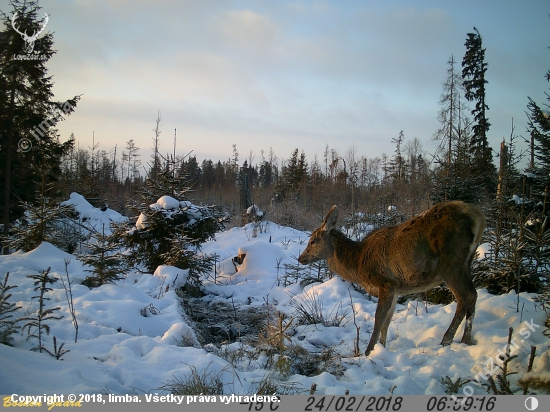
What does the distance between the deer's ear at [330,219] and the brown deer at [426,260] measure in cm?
75

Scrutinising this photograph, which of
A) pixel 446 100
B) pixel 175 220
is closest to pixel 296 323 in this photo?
pixel 175 220

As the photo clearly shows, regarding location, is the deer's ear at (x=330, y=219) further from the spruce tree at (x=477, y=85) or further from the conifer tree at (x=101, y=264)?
the spruce tree at (x=477, y=85)

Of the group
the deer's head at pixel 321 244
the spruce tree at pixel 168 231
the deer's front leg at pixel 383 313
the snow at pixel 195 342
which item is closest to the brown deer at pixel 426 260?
the deer's front leg at pixel 383 313

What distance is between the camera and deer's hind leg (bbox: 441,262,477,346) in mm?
4789

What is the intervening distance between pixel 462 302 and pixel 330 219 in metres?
2.39

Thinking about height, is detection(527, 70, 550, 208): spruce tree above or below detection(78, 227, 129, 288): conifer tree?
above

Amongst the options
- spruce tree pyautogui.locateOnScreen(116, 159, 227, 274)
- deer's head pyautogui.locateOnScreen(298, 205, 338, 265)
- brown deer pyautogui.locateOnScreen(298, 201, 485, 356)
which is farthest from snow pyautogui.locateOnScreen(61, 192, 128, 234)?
brown deer pyautogui.locateOnScreen(298, 201, 485, 356)

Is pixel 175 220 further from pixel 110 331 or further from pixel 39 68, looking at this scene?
pixel 39 68

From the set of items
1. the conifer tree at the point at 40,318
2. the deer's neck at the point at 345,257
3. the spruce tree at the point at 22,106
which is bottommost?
the conifer tree at the point at 40,318

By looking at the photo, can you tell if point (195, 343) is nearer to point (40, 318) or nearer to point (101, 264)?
point (40, 318)

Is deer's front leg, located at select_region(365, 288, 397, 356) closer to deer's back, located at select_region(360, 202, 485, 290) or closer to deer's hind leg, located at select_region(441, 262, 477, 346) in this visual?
deer's back, located at select_region(360, 202, 485, 290)

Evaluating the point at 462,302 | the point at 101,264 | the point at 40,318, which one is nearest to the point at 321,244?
the point at 462,302

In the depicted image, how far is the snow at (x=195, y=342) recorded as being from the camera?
331cm

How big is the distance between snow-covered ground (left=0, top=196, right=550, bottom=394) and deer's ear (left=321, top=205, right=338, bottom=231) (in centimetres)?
172
